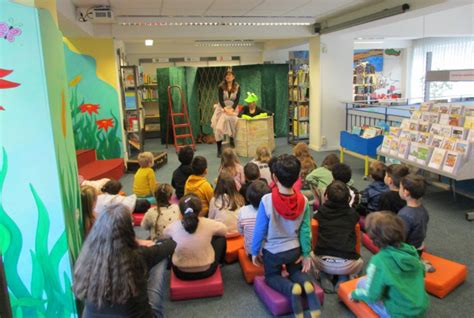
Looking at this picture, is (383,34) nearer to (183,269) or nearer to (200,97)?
(200,97)

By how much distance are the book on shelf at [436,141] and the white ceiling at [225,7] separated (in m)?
2.39

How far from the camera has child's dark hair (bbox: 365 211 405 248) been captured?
7.06 ft

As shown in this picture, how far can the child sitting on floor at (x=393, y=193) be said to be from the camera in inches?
134

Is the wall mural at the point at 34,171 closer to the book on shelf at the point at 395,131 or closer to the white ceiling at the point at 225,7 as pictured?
the white ceiling at the point at 225,7

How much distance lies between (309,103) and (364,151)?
261 cm

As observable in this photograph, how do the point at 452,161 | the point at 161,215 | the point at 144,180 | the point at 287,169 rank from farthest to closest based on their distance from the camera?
1. the point at 144,180
2. the point at 452,161
3. the point at 161,215
4. the point at 287,169

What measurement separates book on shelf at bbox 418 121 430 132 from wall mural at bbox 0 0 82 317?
168 inches

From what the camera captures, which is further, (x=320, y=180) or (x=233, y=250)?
(x=320, y=180)

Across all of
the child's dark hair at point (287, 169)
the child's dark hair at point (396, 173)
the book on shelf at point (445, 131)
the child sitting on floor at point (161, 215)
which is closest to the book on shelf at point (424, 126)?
the book on shelf at point (445, 131)

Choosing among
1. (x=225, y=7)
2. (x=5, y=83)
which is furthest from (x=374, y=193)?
(x=225, y=7)

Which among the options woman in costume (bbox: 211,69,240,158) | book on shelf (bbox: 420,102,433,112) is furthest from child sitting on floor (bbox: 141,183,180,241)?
woman in costume (bbox: 211,69,240,158)

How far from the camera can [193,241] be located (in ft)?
9.18

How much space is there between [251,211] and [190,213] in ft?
1.77

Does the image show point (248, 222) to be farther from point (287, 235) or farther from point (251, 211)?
point (287, 235)
